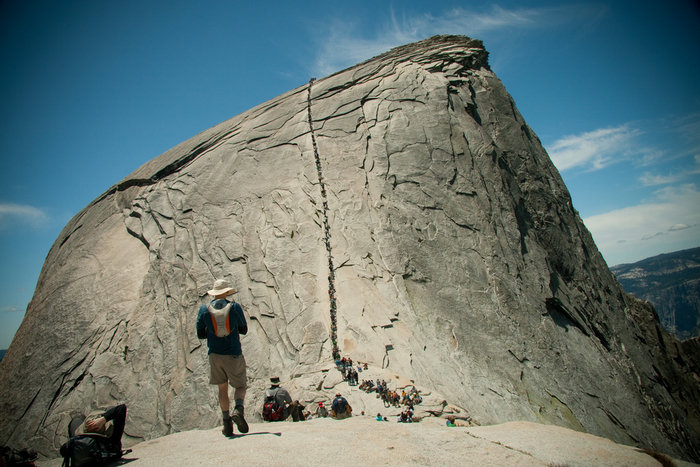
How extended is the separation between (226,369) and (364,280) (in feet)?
21.4

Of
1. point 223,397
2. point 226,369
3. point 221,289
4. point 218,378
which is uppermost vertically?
point 221,289

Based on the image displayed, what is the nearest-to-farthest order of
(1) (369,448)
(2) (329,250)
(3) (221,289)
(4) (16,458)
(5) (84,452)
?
(5) (84,452) < (1) (369,448) < (4) (16,458) < (3) (221,289) < (2) (329,250)

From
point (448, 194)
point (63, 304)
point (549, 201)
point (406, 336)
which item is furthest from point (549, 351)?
point (63, 304)

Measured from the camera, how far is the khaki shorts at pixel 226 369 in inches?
197

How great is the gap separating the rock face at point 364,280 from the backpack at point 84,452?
419cm

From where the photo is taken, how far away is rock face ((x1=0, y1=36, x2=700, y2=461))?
9.77 m

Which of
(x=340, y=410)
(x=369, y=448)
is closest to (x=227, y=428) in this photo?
(x=369, y=448)

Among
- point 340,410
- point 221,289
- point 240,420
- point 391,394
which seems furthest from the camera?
point 391,394

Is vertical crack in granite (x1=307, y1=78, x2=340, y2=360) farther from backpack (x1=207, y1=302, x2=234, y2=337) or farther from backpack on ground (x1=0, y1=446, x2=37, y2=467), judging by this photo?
backpack on ground (x1=0, y1=446, x2=37, y2=467)

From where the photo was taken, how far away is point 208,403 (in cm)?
946

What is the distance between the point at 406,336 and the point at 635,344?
1040 cm

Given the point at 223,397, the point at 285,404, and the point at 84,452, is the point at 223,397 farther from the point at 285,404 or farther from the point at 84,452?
the point at 285,404

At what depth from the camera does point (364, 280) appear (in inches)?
439

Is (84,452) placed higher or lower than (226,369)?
lower
